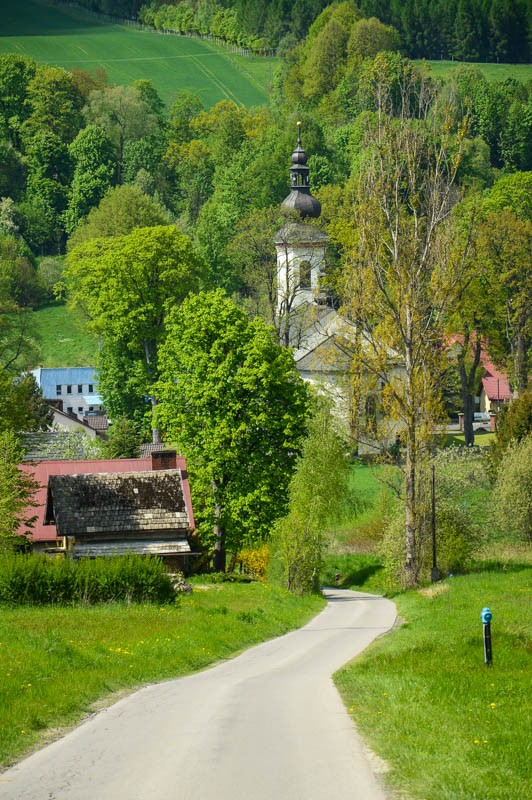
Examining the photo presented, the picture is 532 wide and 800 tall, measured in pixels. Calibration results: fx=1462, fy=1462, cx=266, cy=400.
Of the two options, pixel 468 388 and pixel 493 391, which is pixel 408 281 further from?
pixel 493 391

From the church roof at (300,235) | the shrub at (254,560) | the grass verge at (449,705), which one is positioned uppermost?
the church roof at (300,235)

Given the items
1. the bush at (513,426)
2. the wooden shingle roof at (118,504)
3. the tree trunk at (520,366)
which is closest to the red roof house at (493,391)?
the tree trunk at (520,366)

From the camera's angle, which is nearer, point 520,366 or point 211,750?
point 211,750

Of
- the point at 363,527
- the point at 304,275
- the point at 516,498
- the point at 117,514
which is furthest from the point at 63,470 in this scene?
the point at 304,275

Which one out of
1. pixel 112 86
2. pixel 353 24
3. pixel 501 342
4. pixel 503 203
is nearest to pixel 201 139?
pixel 112 86

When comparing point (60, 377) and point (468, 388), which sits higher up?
point (468, 388)

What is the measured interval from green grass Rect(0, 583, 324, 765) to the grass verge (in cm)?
336

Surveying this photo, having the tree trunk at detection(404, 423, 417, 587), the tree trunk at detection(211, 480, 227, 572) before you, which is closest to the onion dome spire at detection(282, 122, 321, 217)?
the tree trunk at detection(211, 480, 227, 572)

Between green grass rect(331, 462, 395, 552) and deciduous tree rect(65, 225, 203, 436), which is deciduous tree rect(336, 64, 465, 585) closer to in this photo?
green grass rect(331, 462, 395, 552)

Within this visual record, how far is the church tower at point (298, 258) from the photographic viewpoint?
9388 cm

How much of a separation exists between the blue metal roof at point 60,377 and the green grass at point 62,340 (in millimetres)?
1222

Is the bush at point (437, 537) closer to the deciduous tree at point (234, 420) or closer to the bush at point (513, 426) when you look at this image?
the deciduous tree at point (234, 420)

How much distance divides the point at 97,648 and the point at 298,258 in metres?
74.8

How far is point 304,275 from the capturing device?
320 feet
